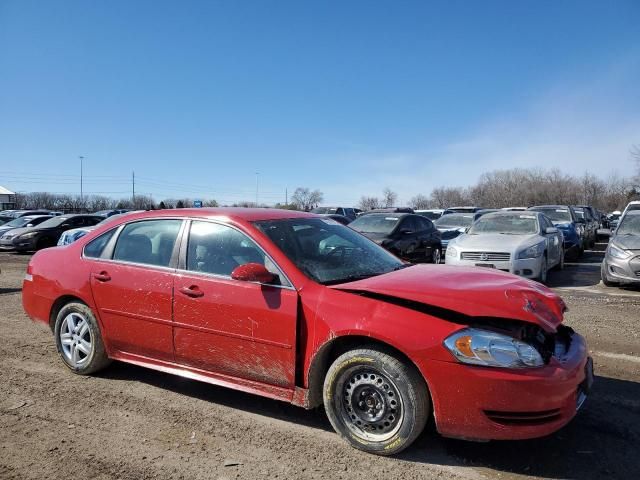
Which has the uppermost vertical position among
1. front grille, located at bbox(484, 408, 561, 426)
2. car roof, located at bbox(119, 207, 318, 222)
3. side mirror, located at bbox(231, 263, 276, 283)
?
car roof, located at bbox(119, 207, 318, 222)

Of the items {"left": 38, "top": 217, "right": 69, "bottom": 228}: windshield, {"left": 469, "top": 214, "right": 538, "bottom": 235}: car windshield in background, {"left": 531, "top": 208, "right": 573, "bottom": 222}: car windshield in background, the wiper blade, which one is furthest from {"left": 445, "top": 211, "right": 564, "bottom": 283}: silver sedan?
{"left": 38, "top": 217, "right": 69, "bottom": 228}: windshield

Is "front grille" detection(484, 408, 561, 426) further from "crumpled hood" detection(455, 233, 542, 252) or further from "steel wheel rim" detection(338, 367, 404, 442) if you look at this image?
"crumpled hood" detection(455, 233, 542, 252)

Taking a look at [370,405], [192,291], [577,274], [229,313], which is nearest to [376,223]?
[577,274]

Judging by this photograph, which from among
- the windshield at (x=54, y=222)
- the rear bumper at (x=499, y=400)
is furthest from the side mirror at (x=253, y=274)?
the windshield at (x=54, y=222)

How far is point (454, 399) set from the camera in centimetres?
285

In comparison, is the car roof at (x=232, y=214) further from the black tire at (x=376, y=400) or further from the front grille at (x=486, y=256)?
the front grille at (x=486, y=256)

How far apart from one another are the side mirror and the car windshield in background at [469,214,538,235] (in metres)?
8.43

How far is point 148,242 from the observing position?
4293 millimetres

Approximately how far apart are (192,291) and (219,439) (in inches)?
43.3

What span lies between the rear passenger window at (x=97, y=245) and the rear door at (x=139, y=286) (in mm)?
41

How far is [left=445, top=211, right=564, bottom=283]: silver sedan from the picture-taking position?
30.4 ft

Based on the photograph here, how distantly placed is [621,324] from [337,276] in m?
4.92

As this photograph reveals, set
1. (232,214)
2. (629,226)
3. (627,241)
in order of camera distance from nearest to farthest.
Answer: (232,214)
(627,241)
(629,226)

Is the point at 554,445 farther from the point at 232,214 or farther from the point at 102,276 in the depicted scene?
the point at 102,276
